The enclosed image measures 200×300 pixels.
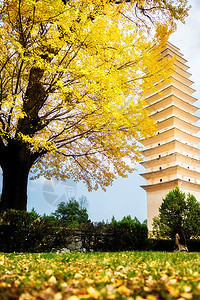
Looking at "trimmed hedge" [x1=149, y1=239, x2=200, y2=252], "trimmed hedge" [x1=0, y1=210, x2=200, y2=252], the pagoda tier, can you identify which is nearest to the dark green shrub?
"trimmed hedge" [x1=0, y1=210, x2=200, y2=252]

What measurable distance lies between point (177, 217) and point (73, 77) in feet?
47.8

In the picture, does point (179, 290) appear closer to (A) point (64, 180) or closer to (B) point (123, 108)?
(B) point (123, 108)

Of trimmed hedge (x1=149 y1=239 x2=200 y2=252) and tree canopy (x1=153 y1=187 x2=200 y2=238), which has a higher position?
tree canopy (x1=153 y1=187 x2=200 y2=238)

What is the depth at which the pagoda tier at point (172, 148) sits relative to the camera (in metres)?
26.5

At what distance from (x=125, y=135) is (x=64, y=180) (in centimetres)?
475

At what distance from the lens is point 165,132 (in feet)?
93.5

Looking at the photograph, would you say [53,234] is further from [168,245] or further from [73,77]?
[168,245]

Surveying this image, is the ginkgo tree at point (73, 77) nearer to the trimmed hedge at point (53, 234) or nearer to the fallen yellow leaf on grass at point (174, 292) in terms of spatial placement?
the trimmed hedge at point (53, 234)

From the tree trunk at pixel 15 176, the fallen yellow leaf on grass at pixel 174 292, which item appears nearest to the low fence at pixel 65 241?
the tree trunk at pixel 15 176

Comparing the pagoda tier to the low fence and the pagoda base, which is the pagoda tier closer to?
the pagoda base

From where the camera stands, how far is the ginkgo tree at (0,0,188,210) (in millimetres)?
6660

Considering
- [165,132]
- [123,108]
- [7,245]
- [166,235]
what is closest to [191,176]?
[165,132]

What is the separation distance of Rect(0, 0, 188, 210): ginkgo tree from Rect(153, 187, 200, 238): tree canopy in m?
9.49

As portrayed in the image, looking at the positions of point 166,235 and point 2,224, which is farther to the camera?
point 166,235
